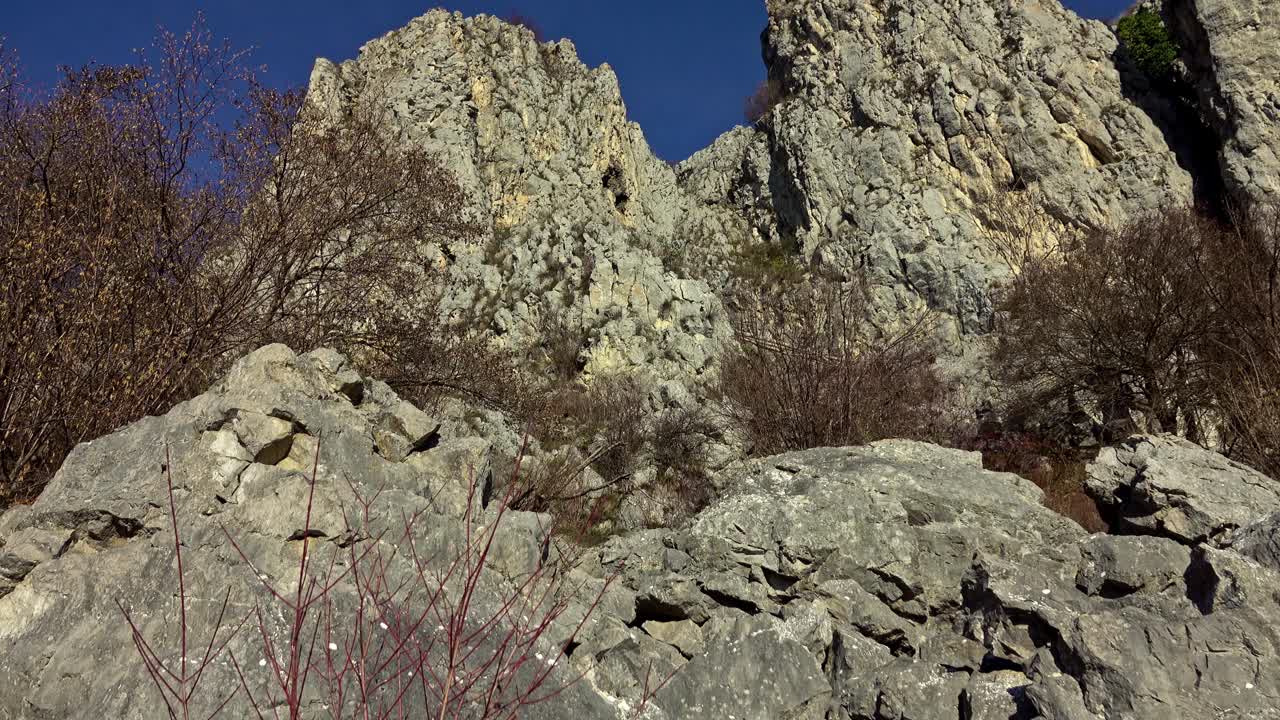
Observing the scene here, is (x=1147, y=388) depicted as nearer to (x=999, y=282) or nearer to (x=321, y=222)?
(x=999, y=282)

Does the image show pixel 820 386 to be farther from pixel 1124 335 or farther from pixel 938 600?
pixel 938 600

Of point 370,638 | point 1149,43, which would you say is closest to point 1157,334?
point 370,638

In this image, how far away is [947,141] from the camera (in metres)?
26.0

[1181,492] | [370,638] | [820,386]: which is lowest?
[370,638]

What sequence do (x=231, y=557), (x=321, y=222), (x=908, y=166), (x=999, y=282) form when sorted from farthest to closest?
1. (x=908, y=166)
2. (x=999, y=282)
3. (x=321, y=222)
4. (x=231, y=557)

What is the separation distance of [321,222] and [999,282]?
768 inches

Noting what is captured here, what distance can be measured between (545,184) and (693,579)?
22866mm

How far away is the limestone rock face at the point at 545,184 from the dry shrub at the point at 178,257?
8.85 m

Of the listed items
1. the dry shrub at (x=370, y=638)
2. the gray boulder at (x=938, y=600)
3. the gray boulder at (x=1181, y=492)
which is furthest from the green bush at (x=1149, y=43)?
the dry shrub at (x=370, y=638)

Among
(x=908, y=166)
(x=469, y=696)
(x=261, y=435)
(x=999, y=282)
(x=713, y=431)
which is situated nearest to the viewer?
(x=469, y=696)

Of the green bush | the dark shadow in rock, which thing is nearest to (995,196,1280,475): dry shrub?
the dark shadow in rock

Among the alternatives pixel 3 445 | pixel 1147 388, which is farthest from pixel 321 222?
pixel 1147 388

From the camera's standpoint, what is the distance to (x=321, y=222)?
10148mm

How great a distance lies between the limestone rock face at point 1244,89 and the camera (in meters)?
21.5
